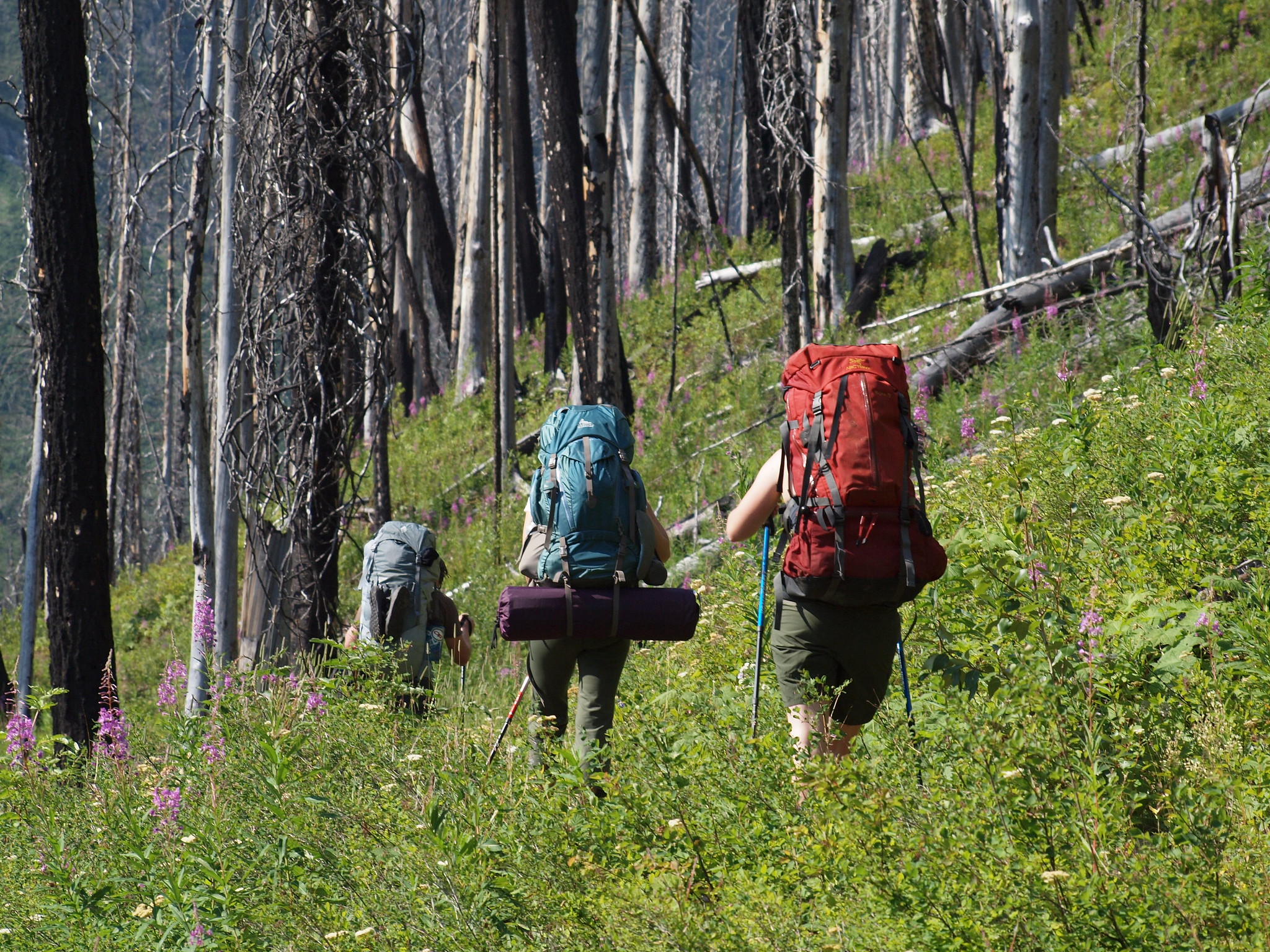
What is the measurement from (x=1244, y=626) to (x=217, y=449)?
17.0 ft

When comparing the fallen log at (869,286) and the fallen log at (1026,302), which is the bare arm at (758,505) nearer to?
the fallen log at (1026,302)

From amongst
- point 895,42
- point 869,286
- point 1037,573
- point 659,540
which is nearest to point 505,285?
point 869,286

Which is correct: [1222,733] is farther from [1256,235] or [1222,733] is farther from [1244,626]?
[1256,235]

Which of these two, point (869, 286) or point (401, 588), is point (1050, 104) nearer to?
point (869, 286)

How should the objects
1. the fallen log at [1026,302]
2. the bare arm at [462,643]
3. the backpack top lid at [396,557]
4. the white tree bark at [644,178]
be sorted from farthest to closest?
the white tree bark at [644,178], the fallen log at [1026,302], the bare arm at [462,643], the backpack top lid at [396,557]

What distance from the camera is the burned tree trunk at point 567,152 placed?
8.36m

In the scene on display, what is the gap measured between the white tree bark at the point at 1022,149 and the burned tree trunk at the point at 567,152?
3.62 m

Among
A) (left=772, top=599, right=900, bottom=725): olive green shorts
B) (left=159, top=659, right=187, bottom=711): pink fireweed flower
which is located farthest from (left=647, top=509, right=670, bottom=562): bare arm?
(left=159, top=659, right=187, bottom=711): pink fireweed flower

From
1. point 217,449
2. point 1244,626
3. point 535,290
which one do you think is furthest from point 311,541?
point 535,290

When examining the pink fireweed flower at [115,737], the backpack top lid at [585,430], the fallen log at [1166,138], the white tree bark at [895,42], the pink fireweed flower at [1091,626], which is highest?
the white tree bark at [895,42]

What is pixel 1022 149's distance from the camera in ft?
27.8

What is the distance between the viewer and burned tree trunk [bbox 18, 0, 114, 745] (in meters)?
6.34

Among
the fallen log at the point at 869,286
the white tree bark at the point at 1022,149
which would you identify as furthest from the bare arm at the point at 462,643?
the fallen log at the point at 869,286

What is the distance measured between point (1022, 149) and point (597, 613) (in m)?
6.72
